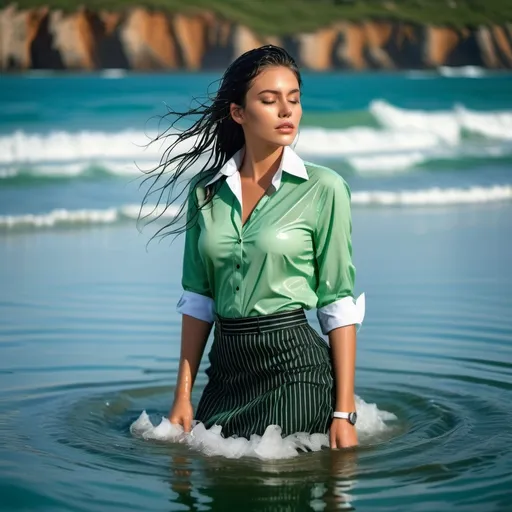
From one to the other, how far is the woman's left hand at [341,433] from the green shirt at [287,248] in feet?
1.05

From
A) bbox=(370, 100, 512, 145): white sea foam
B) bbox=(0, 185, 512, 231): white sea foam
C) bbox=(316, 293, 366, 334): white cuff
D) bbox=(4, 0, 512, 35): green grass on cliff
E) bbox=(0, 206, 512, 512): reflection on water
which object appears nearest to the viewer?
bbox=(0, 206, 512, 512): reflection on water

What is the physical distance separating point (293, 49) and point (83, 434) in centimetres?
3476

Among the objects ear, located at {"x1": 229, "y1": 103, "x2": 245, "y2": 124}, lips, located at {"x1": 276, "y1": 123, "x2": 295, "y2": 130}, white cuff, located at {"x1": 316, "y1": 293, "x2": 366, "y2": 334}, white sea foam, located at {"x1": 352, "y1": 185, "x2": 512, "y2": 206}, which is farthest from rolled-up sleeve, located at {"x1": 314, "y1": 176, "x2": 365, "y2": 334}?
white sea foam, located at {"x1": 352, "y1": 185, "x2": 512, "y2": 206}

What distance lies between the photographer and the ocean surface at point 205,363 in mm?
4180

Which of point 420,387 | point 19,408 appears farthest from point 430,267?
point 19,408

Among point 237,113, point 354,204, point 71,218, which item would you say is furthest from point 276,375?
point 354,204

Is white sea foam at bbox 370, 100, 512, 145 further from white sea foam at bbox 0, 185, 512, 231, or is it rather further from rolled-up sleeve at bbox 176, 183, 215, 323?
rolled-up sleeve at bbox 176, 183, 215, 323

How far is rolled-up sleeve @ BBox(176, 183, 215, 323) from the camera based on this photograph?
15.3 feet

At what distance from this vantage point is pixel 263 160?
15.1ft

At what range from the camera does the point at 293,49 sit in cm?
3900

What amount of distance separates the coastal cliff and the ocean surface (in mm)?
20018

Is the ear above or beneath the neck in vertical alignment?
above

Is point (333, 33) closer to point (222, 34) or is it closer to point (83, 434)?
point (222, 34)

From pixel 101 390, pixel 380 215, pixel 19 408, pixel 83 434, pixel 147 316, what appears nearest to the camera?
pixel 83 434
